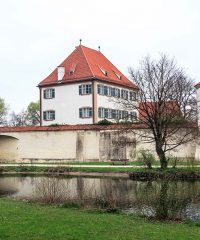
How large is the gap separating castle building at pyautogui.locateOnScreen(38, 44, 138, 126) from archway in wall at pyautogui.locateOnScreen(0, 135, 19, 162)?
22.7 ft

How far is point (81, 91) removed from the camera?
145 feet

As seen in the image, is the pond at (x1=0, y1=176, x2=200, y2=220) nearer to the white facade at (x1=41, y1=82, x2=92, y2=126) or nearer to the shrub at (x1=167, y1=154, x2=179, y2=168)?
the shrub at (x1=167, y1=154, x2=179, y2=168)

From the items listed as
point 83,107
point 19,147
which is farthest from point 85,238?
point 83,107

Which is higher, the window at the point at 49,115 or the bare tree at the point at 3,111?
the bare tree at the point at 3,111

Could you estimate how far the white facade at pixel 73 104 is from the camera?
4338 cm

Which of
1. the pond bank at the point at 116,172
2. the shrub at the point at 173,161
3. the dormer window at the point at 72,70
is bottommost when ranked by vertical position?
the pond bank at the point at 116,172

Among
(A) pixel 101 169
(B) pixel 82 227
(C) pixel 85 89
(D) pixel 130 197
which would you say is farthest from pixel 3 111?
(B) pixel 82 227

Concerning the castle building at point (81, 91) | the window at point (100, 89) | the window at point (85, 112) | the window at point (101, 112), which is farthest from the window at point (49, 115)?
the window at point (100, 89)

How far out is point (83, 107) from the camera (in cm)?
4384

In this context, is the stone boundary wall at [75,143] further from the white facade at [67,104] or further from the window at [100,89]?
the window at [100,89]

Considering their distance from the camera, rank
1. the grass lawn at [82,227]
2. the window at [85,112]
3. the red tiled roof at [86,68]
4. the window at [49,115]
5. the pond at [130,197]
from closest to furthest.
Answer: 1. the grass lawn at [82,227]
2. the pond at [130,197]
3. the window at [85,112]
4. the red tiled roof at [86,68]
5. the window at [49,115]

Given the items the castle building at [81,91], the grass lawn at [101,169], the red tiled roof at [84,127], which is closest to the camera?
the grass lawn at [101,169]

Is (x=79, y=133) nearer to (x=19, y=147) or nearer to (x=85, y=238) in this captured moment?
(x=19, y=147)

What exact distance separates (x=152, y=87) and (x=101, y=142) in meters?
7.67
